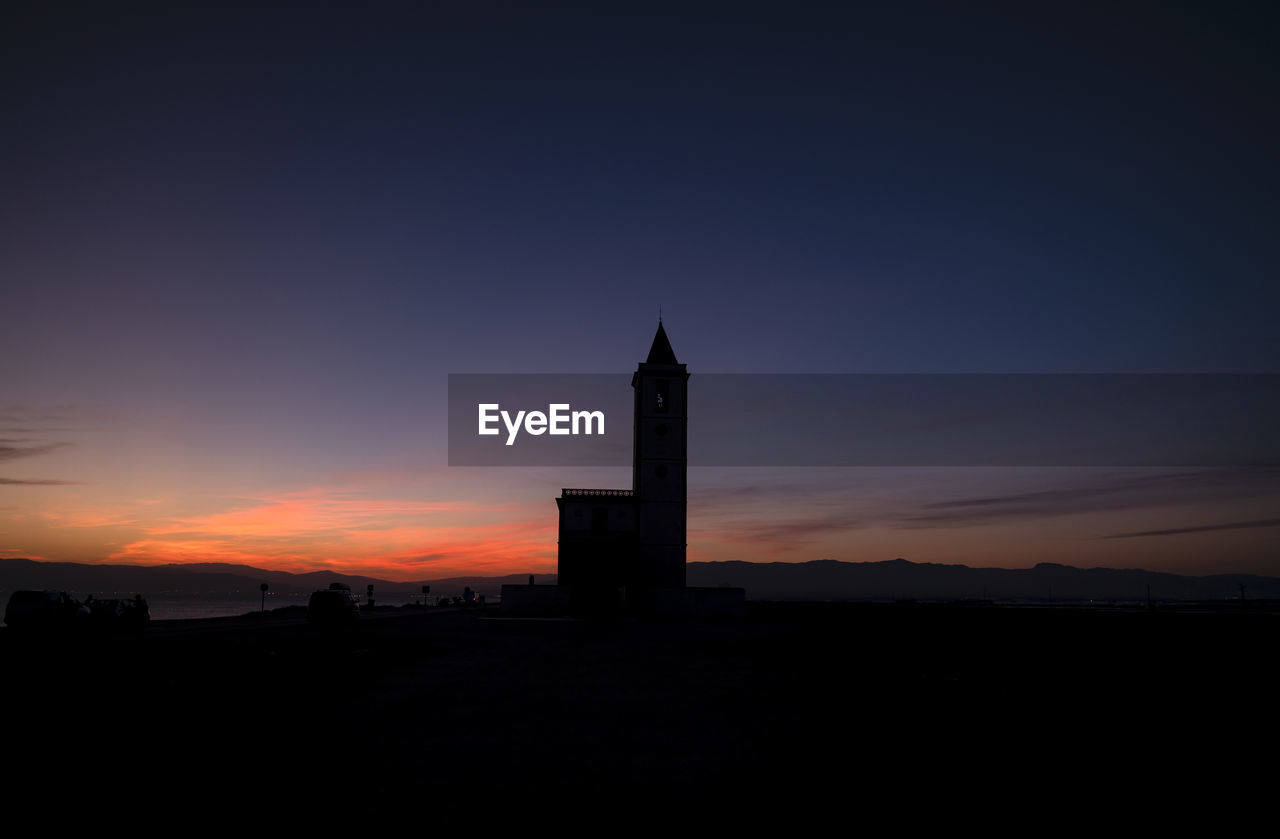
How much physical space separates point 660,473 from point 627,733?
168 ft

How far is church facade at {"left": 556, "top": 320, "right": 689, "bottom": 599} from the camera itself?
6103cm

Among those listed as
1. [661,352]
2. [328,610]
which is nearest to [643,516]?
[661,352]

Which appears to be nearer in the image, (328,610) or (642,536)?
(328,610)

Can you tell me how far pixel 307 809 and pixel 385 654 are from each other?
18.5m

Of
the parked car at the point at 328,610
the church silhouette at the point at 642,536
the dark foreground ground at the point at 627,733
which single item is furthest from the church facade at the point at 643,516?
the dark foreground ground at the point at 627,733

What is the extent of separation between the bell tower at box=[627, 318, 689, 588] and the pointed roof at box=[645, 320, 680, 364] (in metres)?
0.37

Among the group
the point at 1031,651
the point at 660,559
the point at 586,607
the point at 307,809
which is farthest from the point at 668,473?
the point at 307,809

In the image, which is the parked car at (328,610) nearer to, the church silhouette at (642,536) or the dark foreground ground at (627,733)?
the church silhouette at (642,536)

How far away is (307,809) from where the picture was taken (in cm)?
788

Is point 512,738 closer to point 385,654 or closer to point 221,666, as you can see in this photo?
point 221,666

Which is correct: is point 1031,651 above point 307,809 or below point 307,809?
below

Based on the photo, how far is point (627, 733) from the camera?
12250 millimetres

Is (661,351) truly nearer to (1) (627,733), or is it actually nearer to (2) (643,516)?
(2) (643,516)

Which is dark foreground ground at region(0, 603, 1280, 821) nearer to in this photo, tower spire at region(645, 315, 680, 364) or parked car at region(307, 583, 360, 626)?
parked car at region(307, 583, 360, 626)
